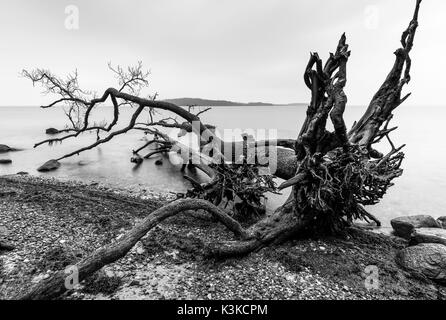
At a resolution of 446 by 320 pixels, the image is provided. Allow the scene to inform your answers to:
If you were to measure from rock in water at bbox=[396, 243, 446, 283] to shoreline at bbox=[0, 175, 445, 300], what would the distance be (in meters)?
0.21

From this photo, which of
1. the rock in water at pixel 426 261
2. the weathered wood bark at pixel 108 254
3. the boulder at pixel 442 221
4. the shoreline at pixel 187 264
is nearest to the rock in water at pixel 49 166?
the shoreline at pixel 187 264

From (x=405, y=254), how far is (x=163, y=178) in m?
12.5

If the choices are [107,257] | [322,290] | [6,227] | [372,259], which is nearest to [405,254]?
[372,259]

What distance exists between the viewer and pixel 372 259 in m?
6.28

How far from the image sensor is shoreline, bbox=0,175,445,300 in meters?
5.04

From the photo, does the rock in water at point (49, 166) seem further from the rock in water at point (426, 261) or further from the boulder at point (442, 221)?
the boulder at point (442, 221)

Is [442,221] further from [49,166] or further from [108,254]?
[49,166]

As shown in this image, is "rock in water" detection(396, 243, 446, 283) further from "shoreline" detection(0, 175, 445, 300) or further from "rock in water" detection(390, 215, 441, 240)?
"rock in water" detection(390, 215, 441, 240)

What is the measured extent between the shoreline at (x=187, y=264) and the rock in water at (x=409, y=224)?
1.23 m

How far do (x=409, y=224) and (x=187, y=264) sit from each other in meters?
7.37

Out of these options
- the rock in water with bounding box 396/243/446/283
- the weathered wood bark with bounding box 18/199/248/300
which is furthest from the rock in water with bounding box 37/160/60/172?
the rock in water with bounding box 396/243/446/283

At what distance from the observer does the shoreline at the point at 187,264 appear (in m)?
5.04

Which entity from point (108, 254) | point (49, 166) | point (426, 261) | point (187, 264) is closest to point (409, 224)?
point (426, 261)
